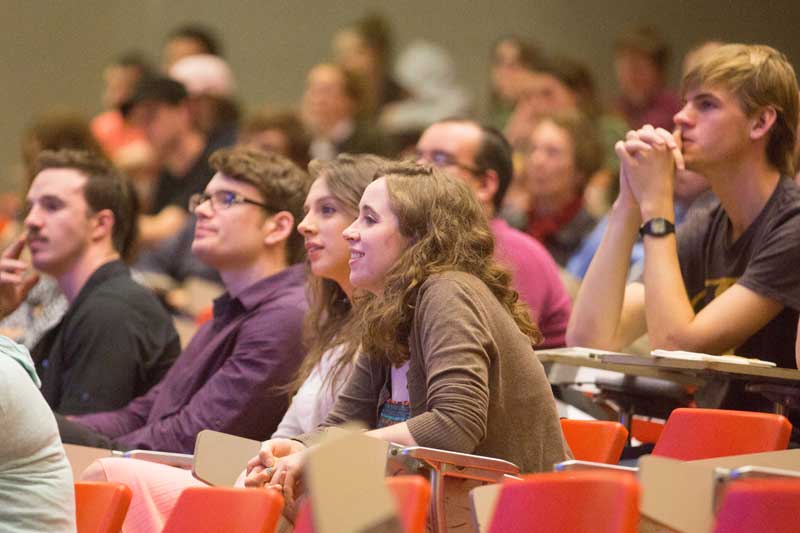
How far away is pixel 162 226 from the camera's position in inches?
252

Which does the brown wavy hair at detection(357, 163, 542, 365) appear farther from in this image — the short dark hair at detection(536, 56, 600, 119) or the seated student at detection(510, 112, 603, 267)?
the short dark hair at detection(536, 56, 600, 119)

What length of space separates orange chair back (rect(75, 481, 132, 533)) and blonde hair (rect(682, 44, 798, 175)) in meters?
1.82

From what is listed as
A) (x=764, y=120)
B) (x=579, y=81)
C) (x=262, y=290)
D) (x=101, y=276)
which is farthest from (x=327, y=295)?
(x=579, y=81)

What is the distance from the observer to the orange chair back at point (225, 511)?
2.26 meters

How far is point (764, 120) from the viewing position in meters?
3.38

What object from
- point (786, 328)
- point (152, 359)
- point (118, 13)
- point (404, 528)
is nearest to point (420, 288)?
point (404, 528)

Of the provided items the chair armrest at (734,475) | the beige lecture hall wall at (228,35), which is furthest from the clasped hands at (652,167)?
the beige lecture hall wall at (228,35)

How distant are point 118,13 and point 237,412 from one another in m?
6.38

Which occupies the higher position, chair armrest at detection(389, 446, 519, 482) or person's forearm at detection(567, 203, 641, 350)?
person's forearm at detection(567, 203, 641, 350)

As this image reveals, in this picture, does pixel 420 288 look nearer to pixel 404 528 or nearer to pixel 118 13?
pixel 404 528

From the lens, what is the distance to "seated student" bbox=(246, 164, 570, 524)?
8.37ft

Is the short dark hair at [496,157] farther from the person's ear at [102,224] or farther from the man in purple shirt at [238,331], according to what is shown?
the person's ear at [102,224]

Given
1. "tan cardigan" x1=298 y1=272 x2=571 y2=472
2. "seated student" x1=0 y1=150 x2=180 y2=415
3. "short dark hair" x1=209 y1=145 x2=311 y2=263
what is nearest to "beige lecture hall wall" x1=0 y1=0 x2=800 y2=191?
"seated student" x1=0 y1=150 x2=180 y2=415

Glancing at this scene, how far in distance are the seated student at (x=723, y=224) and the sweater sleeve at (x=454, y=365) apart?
797mm
